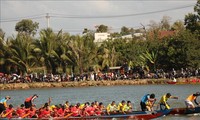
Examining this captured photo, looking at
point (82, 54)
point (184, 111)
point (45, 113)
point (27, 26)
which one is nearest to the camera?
point (45, 113)

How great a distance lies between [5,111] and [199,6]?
46.0m

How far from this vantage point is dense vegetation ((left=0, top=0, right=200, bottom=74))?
200 ft

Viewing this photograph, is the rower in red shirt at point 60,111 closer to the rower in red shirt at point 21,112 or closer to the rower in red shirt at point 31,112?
the rower in red shirt at point 31,112

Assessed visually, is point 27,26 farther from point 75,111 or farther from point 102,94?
point 75,111

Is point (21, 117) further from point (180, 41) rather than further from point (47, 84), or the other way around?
point (180, 41)

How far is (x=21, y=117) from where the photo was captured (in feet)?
91.5

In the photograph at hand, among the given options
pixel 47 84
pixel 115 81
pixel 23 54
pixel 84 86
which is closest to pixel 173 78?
pixel 115 81

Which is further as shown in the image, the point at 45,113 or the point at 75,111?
the point at 75,111

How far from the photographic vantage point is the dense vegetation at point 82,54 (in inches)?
2400

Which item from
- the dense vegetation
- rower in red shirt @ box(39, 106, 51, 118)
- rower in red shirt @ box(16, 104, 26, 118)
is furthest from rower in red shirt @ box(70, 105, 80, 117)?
the dense vegetation

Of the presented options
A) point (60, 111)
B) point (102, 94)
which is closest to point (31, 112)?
point (60, 111)

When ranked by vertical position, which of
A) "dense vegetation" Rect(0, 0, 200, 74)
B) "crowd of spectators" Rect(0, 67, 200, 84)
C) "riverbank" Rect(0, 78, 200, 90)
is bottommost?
"riverbank" Rect(0, 78, 200, 90)

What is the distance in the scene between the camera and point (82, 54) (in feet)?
200

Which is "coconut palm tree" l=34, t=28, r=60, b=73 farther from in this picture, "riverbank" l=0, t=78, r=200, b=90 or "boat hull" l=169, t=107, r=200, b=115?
"boat hull" l=169, t=107, r=200, b=115
